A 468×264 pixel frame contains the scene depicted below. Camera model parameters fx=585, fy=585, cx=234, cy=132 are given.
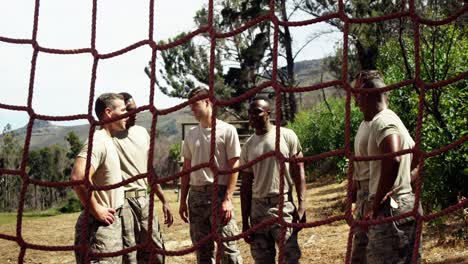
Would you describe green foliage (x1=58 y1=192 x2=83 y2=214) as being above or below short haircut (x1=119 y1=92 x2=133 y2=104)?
below

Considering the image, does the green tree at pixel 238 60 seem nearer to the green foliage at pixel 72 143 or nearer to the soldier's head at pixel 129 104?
the green foliage at pixel 72 143

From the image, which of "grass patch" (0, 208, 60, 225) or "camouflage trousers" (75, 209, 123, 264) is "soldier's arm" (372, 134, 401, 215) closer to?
"camouflage trousers" (75, 209, 123, 264)

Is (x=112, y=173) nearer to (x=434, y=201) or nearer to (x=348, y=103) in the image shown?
(x=348, y=103)

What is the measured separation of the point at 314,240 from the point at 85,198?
13.2 feet

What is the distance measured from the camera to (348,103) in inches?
74.4

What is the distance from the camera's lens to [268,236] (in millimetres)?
2904

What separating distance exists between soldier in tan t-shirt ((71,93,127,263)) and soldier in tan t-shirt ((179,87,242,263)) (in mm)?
460

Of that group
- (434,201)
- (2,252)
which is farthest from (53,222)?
(434,201)

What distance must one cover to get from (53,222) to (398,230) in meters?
8.95


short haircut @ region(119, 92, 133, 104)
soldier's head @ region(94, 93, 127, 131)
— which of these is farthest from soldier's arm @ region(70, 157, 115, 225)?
short haircut @ region(119, 92, 133, 104)

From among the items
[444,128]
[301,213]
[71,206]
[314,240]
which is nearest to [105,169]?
[301,213]

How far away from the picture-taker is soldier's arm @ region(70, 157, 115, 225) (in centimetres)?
237

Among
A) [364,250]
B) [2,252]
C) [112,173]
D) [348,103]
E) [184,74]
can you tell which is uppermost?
[184,74]

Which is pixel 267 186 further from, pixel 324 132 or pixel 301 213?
pixel 324 132
